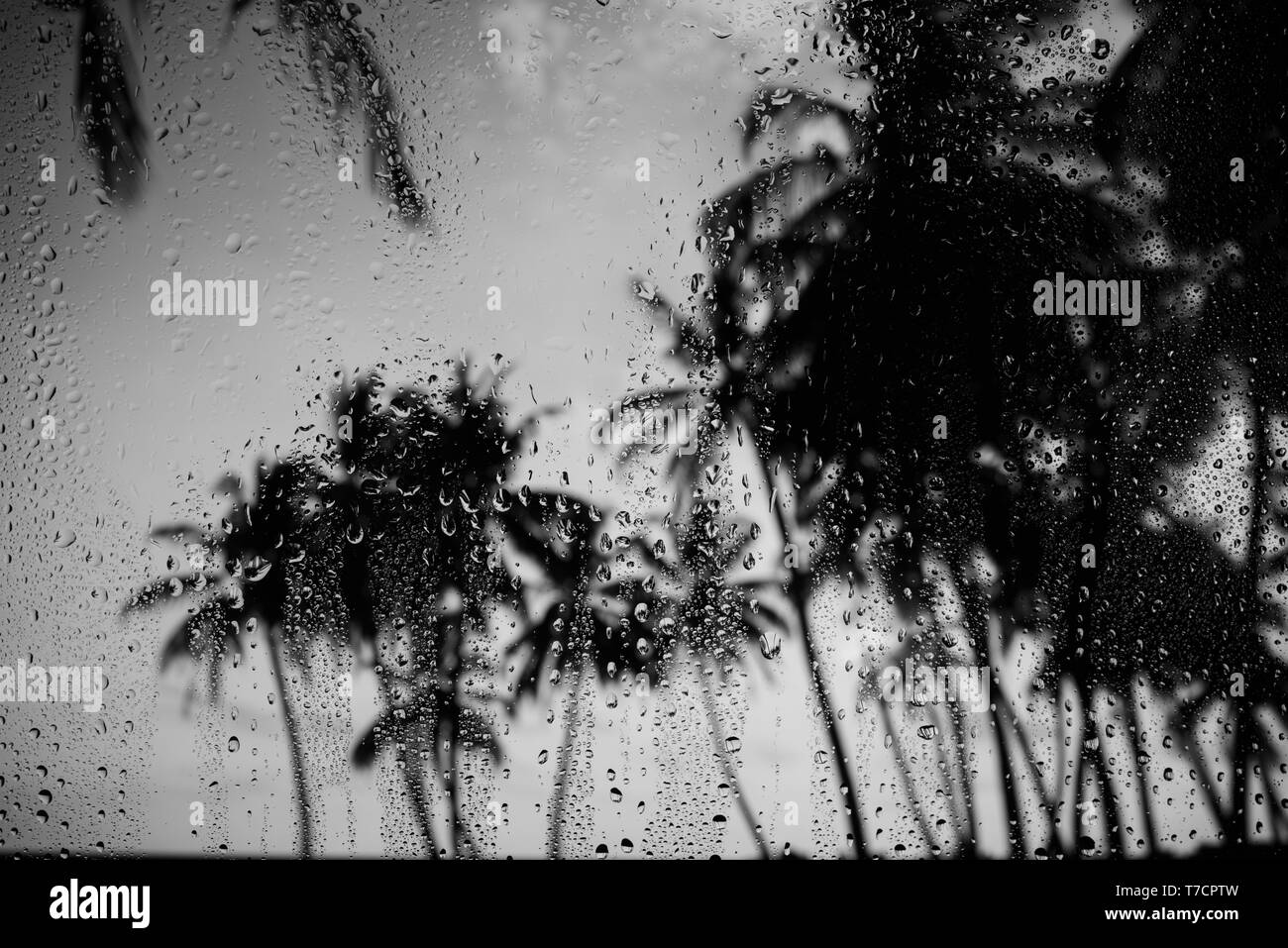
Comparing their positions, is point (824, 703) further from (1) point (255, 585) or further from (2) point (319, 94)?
(2) point (319, 94)

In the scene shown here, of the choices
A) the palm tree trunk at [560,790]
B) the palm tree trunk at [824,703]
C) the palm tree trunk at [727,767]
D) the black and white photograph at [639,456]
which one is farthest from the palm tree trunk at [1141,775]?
the palm tree trunk at [560,790]

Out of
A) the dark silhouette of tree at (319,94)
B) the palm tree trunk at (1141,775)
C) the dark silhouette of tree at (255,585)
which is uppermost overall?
the dark silhouette of tree at (319,94)

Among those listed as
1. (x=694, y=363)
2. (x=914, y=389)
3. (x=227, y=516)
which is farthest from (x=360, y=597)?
(x=914, y=389)

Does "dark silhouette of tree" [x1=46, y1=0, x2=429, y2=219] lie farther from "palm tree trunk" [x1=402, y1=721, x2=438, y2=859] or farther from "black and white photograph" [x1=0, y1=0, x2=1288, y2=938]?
"palm tree trunk" [x1=402, y1=721, x2=438, y2=859]

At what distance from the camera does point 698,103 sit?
1402mm

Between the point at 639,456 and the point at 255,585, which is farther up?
the point at 639,456

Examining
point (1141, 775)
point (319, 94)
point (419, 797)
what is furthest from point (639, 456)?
point (1141, 775)

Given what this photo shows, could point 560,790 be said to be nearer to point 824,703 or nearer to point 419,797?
point 419,797

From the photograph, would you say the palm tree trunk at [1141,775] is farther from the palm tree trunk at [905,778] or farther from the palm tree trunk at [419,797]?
the palm tree trunk at [419,797]

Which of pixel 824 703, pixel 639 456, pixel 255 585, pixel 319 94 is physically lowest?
pixel 824 703

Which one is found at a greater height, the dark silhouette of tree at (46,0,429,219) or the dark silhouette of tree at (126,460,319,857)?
the dark silhouette of tree at (46,0,429,219)

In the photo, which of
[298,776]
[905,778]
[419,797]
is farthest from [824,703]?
[298,776]

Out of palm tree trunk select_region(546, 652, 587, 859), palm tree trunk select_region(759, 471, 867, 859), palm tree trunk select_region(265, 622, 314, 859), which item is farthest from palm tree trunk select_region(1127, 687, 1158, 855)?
palm tree trunk select_region(265, 622, 314, 859)
